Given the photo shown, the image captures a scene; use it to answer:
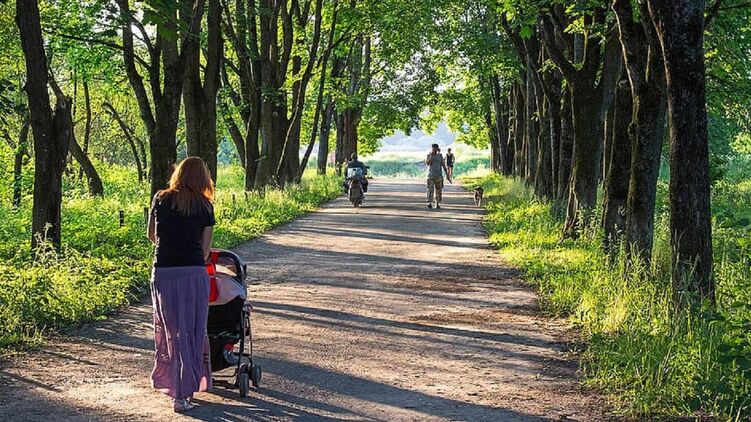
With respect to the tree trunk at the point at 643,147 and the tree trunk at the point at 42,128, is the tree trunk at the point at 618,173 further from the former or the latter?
the tree trunk at the point at 42,128

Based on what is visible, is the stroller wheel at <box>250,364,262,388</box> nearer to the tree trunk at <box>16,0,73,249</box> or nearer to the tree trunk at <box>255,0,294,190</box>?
the tree trunk at <box>16,0,73,249</box>

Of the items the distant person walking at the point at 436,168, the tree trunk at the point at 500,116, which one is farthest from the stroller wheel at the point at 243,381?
the tree trunk at the point at 500,116

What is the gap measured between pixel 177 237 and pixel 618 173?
29.6 feet

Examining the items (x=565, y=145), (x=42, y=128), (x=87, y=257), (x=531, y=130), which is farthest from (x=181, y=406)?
(x=531, y=130)

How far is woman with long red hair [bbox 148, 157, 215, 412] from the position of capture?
727 centimetres

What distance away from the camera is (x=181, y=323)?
726 centimetres

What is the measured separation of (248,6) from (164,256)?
22717 millimetres

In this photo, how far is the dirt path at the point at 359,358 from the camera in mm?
7238

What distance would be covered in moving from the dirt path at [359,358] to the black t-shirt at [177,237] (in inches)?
40.3

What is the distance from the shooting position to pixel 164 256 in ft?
24.1

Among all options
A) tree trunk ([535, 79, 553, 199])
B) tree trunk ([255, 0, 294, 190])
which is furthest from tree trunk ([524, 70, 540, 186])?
tree trunk ([255, 0, 294, 190])

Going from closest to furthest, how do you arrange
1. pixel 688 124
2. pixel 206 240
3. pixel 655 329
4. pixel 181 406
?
pixel 181 406 < pixel 206 240 < pixel 688 124 < pixel 655 329

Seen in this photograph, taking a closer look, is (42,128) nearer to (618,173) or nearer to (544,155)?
(618,173)

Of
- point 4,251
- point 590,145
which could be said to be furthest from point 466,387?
point 590,145
